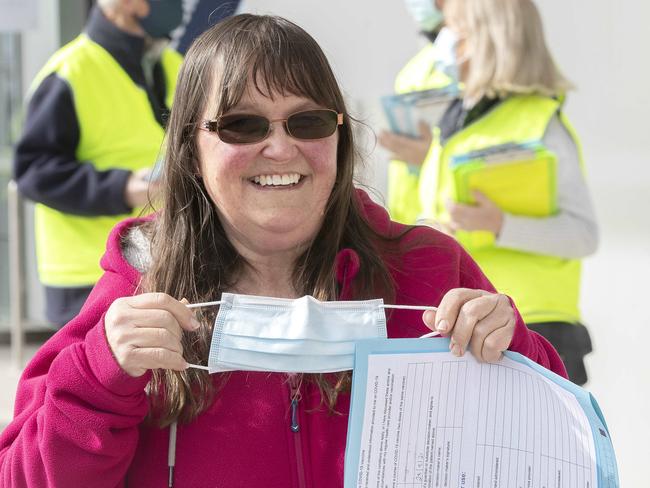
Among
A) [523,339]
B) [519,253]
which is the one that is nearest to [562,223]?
[519,253]

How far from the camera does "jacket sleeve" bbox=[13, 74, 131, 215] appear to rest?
348cm

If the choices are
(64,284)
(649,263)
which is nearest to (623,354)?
(649,263)

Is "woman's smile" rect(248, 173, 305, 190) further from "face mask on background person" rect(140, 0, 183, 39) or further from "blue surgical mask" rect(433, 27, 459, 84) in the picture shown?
"face mask on background person" rect(140, 0, 183, 39)

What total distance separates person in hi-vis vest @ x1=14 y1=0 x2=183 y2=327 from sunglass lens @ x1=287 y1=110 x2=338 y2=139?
1.72m

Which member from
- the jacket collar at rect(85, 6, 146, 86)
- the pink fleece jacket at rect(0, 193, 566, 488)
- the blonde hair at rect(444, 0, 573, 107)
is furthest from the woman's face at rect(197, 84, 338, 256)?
the jacket collar at rect(85, 6, 146, 86)

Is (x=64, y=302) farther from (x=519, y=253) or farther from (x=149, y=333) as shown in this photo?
(x=149, y=333)

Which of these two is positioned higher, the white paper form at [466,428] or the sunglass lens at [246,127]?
the sunglass lens at [246,127]

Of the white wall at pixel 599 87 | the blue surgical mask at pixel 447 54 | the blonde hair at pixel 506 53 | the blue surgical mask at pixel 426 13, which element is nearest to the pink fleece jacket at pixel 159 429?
the blonde hair at pixel 506 53

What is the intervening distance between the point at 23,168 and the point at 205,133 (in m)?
1.97

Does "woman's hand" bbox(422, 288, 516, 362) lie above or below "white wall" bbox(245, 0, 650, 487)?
below

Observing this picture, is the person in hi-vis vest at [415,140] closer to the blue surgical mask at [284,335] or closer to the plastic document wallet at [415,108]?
the plastic document wallet at [415,108]

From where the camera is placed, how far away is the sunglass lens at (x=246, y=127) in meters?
1.76

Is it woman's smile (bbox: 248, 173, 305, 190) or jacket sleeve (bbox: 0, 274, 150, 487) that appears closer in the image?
jacket sleeve (bbox: 0, 274, 150, 487)

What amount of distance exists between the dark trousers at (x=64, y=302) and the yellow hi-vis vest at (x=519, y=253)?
1.20m
